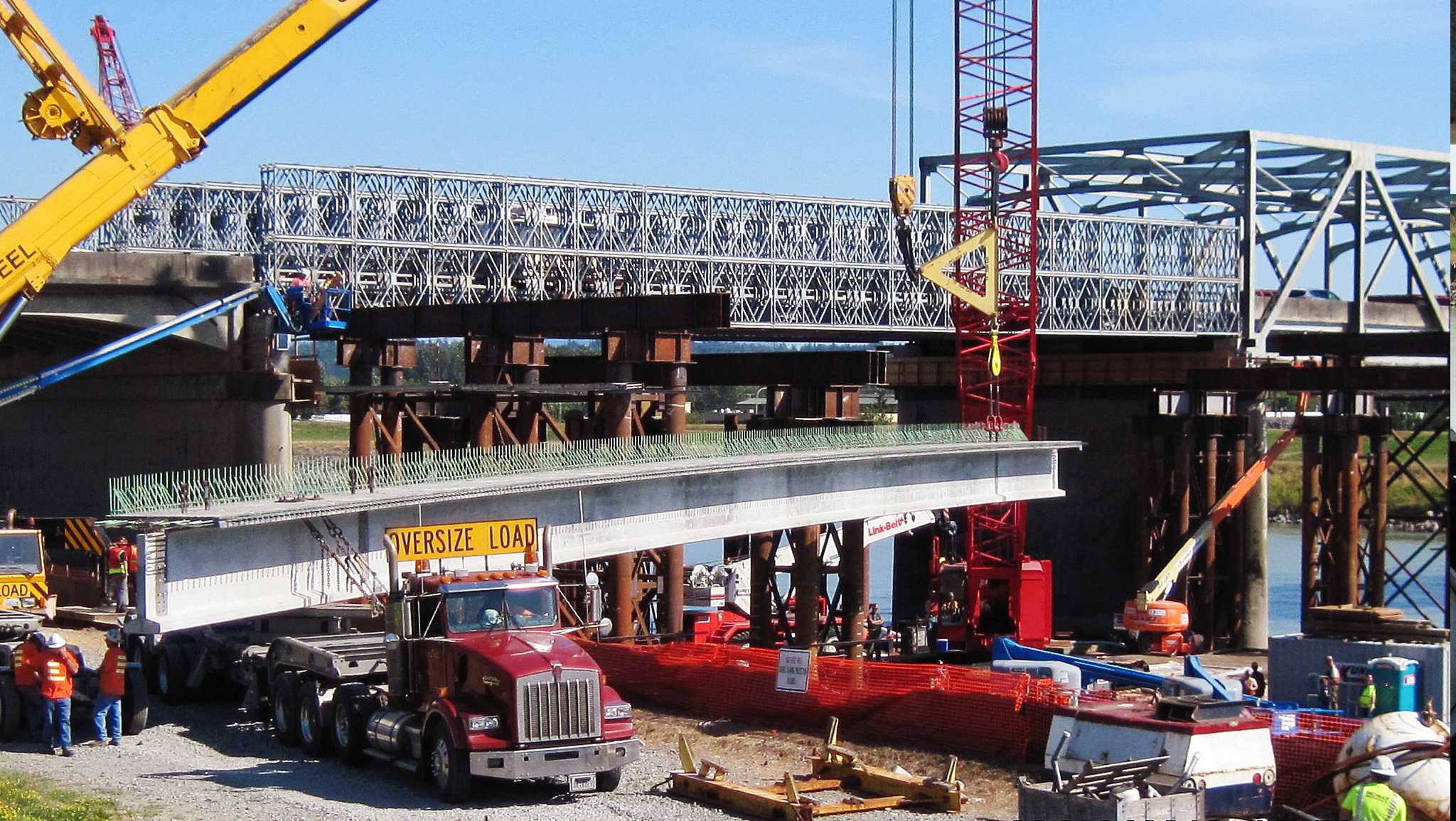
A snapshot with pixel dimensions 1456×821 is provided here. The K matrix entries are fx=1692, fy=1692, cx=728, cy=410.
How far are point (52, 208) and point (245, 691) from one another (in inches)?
617

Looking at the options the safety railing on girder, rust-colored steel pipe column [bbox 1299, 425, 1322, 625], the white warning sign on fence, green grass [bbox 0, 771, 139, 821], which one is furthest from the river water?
green grass [bbox 0, 771, 139, 821]

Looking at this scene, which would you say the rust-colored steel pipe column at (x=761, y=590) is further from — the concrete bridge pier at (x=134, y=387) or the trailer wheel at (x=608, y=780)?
the trailer wheel at (x=608, y=780)

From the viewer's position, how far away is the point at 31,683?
2342cm

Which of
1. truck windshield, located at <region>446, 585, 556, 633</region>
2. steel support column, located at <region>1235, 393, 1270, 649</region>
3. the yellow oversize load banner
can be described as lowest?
steel support column, located at <region>1235, 393, 1270, 649</region>

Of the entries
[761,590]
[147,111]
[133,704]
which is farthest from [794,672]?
[147,111]

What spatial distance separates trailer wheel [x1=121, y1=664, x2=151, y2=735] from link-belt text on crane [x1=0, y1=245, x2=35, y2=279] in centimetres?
1501

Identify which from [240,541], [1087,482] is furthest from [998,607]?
[240,541]

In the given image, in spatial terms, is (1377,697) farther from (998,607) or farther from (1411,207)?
(1411,207)

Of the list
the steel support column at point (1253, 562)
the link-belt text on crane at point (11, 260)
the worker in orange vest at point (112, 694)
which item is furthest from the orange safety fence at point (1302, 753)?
the steel support column at point (1253, 562)

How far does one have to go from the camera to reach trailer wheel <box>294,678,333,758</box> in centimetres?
2245

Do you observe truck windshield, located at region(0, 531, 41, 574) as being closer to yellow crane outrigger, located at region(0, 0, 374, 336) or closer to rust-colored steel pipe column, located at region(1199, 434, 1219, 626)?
yellow crane outrigger, located at region(0, 0, 374, 336)

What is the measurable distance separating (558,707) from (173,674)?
10.5 m

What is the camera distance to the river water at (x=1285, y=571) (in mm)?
70250

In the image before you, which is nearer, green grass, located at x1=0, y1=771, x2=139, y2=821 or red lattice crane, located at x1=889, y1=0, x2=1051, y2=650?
green grass, located at x1=0, y1=771, x2=139, y2=821
